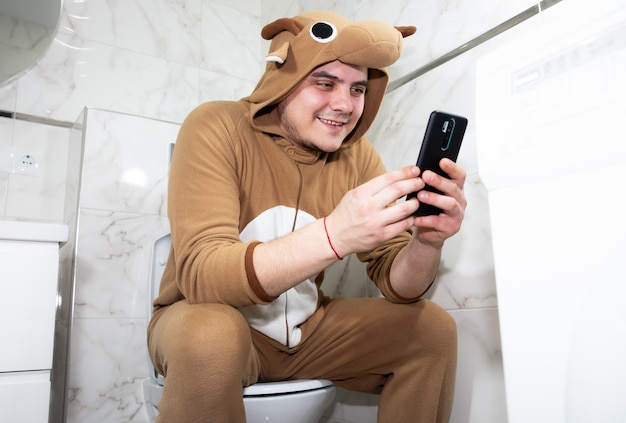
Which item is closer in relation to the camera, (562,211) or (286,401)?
(562,211)

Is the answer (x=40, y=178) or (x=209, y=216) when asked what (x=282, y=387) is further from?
(x=40, y=178)

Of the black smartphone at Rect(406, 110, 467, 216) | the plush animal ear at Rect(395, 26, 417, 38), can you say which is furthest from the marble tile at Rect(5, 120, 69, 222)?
the black smartphone at Rect(406, 110, 467, 216)

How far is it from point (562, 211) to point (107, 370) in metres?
1.49

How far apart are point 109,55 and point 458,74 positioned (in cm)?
127

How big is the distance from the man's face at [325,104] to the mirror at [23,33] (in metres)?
1.06

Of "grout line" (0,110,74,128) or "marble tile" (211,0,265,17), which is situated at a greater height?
"marble tile" (211,0,265,17)

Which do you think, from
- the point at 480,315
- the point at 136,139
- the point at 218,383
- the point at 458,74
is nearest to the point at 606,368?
the point at 218,383

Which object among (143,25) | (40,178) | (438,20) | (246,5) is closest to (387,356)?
(438,20)

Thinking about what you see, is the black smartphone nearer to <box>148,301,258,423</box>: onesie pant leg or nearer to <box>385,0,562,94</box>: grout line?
<box>148,301,258,423</box>: onesie pant leg

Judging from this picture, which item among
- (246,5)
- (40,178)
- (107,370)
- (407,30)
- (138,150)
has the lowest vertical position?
(107,370)

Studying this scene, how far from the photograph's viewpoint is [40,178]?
1.62m

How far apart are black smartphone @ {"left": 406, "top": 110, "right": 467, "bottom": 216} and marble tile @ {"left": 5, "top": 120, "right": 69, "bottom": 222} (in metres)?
1.34

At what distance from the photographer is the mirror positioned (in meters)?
1.63

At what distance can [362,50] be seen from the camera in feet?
3.36
